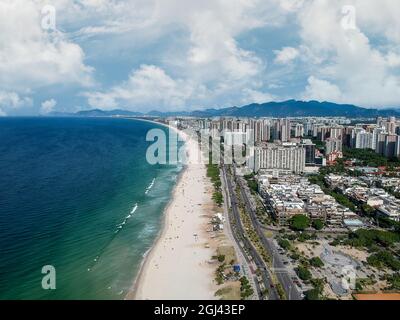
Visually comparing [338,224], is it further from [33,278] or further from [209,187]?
[33,278]

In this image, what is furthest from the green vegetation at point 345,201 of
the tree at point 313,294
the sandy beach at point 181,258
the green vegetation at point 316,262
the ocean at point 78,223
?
the tree at point 313,294

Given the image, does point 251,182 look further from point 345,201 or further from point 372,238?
point 372,238

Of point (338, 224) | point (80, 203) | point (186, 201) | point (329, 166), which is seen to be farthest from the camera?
point (329, 166)
